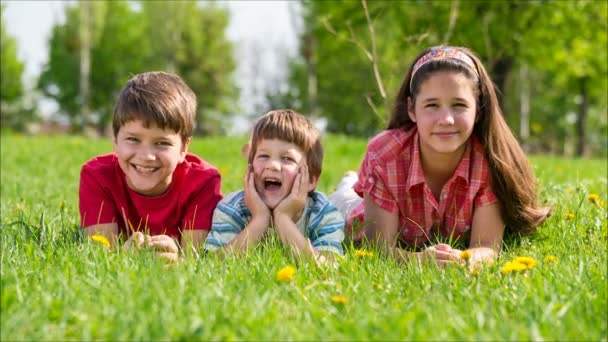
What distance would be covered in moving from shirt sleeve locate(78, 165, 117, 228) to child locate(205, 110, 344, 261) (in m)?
0.58

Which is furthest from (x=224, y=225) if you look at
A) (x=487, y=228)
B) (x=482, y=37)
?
(x=482, y=37)

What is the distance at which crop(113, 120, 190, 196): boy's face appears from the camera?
3479 mm

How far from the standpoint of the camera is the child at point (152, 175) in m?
3.49

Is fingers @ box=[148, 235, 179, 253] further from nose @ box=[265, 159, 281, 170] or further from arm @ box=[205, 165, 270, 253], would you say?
nose @ box=[265, 159, 281, 170]

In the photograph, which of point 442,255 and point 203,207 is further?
point 203,207

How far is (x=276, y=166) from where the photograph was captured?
354cm

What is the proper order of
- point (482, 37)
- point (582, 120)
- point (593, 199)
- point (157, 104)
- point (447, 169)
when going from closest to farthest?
point (157, 104)
point (447, 169)
point (593, 199)
point (482, 37)
point (582, 120)

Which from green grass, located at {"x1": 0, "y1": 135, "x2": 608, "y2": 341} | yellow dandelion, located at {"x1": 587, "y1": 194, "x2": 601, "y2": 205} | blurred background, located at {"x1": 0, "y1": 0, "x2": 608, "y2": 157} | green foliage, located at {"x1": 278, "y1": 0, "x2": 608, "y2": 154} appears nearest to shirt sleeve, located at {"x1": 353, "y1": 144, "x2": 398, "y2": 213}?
green grass, located at {"x1": 0, "y1": 135, "x2": 608, "y2": 341}

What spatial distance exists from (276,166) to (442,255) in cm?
96

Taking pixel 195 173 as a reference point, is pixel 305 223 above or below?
below

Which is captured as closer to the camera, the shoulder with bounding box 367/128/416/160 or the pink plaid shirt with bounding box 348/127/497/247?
the pink plaid shirt with bounding box 348/127/497/247

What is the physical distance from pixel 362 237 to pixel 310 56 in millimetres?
30163

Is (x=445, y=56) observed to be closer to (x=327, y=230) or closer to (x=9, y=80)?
(x=327, y=230)

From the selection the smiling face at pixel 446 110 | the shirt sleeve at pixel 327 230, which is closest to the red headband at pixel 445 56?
the smiling face at pixel 446 110
